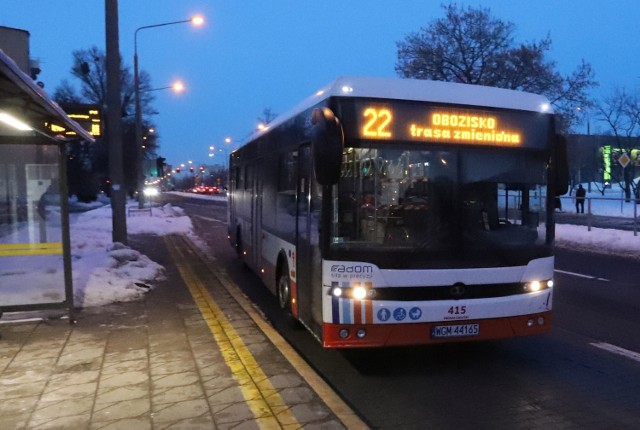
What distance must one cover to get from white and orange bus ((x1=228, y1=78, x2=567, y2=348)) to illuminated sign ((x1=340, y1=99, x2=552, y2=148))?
0.04 ft

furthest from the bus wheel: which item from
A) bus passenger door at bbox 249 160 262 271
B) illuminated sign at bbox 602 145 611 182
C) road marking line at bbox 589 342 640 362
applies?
illuminated sign at bbox 602 145 611 182

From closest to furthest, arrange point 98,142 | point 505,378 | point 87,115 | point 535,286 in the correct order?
point 505,378
point 535,286
point 87,115
point 98,142

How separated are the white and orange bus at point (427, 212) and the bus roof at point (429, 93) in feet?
0.05

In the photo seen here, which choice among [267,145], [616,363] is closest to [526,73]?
[267,145]

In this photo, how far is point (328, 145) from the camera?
5398 mm

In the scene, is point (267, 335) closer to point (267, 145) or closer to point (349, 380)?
point (349, 380)

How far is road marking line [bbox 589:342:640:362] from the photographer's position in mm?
6754

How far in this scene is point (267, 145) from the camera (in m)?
9.60

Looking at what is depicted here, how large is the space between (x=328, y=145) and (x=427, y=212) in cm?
130

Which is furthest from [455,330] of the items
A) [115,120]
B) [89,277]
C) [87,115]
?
[115,120]

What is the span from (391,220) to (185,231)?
2028cm

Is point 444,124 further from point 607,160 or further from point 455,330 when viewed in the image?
point 607,160

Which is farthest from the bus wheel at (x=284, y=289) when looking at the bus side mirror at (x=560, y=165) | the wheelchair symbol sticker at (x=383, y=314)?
the bus side mirror at (x=560, y=165)

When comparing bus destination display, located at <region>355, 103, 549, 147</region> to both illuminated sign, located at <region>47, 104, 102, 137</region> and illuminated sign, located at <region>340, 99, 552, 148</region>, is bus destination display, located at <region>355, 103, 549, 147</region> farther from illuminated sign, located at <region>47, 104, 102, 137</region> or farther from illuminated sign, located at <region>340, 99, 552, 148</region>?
illuminated sign, located at <region>47, 104, 102, 137</region>
